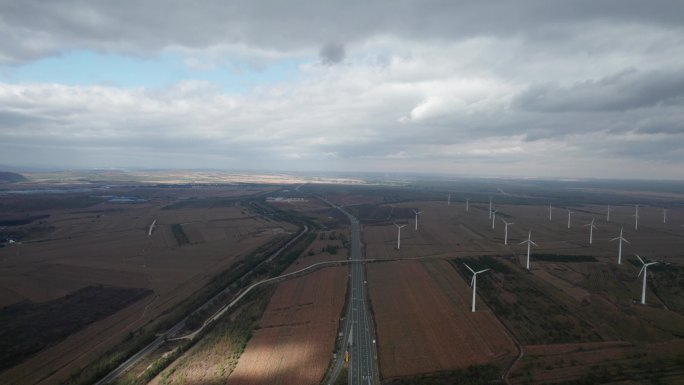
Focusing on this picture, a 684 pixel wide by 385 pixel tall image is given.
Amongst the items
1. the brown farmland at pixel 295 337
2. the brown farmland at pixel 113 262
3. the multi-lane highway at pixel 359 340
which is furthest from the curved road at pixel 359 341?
the brown farmland at pixel 113 262

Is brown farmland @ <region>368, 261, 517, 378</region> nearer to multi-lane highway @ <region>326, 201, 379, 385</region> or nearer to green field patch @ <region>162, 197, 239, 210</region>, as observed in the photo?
multi-lane highway @ <region>326, 201, 379, 385</region>

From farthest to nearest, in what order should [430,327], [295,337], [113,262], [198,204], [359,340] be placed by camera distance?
[198,204] < [113,262] < [430,327] < [295,337] < [359,340]

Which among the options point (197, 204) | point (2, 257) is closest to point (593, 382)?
point (2, 257)

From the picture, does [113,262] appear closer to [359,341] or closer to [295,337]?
[295,337]

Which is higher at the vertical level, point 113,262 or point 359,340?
point 113,262

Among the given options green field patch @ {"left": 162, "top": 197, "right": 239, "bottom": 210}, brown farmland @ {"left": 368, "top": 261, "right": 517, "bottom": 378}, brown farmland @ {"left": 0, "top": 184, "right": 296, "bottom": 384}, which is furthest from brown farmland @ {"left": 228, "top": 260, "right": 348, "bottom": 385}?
green field patch @ {"left": 162, "top": 197, "right": 239, "bottom": 210}

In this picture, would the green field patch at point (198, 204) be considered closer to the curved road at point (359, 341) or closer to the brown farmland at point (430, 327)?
the curved road at point (359, 341)

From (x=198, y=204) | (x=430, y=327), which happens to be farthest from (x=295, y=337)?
(x=198, y=204)

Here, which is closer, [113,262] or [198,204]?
[113,262]

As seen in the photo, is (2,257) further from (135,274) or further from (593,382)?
(593,382)
